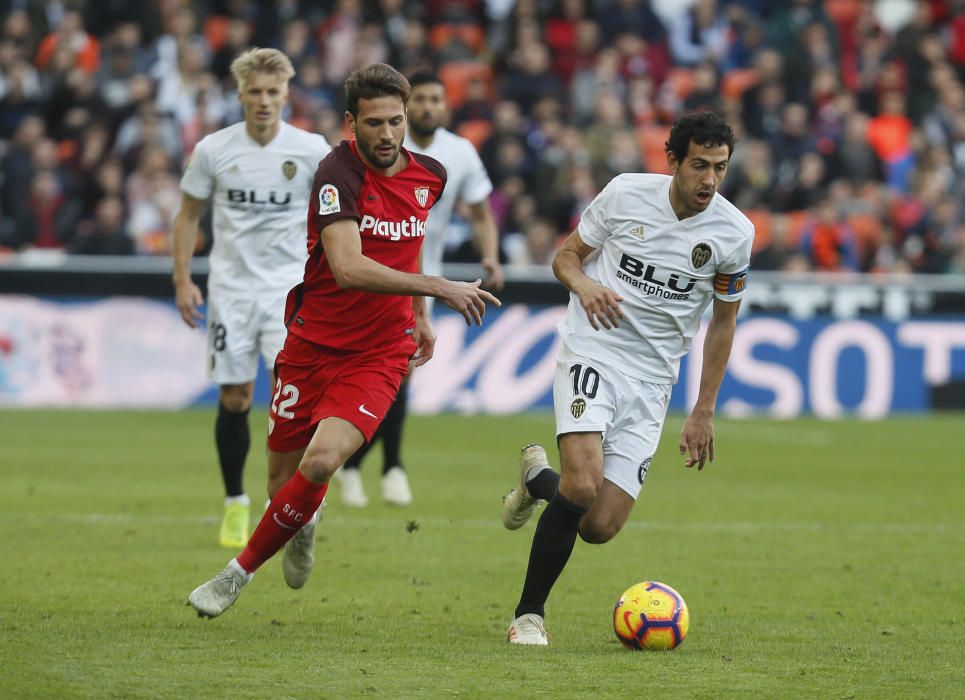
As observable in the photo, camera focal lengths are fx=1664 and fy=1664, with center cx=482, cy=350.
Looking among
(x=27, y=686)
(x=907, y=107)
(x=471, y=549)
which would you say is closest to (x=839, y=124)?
(x=907, y=107)

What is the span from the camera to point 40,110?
1988 centimetres

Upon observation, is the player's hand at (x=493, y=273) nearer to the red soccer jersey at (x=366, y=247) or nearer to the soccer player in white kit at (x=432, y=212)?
the soccer player in white kit at (x=432, y=212)

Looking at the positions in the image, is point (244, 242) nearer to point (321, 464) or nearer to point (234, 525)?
point (234, 525)

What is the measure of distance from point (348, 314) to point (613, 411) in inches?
46.1

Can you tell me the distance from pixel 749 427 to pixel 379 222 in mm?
11086

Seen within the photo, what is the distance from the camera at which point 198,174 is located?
8.96m

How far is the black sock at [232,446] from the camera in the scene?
30.0 ft

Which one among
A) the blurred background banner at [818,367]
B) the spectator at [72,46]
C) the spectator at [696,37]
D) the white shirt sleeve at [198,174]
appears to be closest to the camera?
the white shirt sleeve at [198,174]

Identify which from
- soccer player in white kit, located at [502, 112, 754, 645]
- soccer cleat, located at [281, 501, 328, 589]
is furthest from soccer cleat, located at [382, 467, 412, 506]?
soccer player in white kit, located at [502, 112, 754, 645]

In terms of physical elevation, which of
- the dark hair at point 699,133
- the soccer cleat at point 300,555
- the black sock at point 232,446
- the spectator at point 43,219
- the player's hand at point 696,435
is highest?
the dark hair at point 699,133

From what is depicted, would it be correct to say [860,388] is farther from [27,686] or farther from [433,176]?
[27,686]

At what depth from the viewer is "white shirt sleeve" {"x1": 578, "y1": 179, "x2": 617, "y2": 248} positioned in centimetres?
698

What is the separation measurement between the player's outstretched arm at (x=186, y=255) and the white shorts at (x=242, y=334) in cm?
17

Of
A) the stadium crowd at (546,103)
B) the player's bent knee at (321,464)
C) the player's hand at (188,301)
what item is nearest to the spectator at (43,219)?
the stadium crowd at (546,103)
